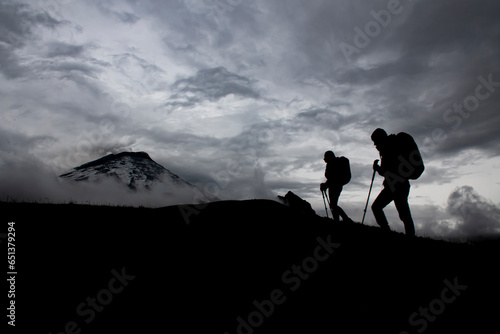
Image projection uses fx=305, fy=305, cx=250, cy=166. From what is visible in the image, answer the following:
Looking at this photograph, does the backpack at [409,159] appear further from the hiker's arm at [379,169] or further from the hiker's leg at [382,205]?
the hiker's leg at [382,205]

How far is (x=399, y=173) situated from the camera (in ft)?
30.4

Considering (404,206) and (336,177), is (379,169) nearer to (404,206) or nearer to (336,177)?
(404,206)

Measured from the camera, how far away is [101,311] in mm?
4699

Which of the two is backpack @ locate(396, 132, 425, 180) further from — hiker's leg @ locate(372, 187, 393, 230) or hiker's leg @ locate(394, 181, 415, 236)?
hiker's leg @ locate(372, 187, 393, 230)

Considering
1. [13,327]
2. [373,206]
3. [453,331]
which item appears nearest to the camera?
[13,327]

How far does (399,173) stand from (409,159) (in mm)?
504

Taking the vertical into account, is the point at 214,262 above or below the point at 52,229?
below

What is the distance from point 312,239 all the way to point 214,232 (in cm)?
236

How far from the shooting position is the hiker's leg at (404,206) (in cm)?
917

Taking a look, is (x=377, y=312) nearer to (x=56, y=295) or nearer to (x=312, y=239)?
(x=312, y=239)

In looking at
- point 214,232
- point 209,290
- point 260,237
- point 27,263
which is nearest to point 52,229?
point 27,263

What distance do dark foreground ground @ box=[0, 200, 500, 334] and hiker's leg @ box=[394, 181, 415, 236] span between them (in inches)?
40.7

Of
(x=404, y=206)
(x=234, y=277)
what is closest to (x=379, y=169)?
(x=404, y=206)

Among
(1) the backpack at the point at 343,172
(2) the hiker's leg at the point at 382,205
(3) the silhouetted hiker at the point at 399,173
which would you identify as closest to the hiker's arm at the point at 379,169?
(3) the silhouetted hiker at the point at 399,173
